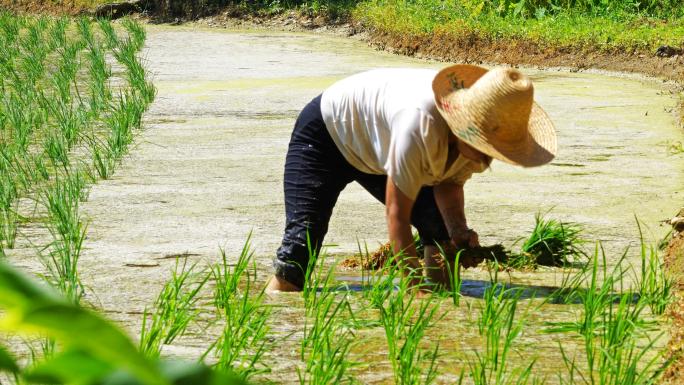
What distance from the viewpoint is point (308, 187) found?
345 cm

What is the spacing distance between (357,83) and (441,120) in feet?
1.31

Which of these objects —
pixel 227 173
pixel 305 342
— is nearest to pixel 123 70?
pixel 227 173

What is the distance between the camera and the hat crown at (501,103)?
9.62 ft

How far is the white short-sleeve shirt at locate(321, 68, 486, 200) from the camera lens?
2.95m

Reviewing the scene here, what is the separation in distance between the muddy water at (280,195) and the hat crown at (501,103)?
1.54 ft

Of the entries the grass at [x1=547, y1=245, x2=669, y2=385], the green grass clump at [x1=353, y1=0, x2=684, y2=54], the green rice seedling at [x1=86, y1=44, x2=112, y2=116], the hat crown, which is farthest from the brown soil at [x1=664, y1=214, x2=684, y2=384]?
the green grass clump at [x1=353, y1=0, x2=684, y2=54]

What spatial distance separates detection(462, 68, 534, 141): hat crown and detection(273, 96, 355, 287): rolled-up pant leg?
60 cm

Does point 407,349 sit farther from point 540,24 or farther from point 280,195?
point 540,24

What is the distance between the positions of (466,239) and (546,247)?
1.86ft

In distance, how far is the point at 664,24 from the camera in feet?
37.2

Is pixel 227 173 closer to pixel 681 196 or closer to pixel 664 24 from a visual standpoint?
pixel 681 196

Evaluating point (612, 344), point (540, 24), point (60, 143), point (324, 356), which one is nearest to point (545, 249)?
point (612, 344)

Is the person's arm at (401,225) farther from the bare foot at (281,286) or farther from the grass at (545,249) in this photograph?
the grass at (545,249)

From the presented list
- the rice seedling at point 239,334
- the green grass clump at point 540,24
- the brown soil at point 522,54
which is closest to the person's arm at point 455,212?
the rice seedling at point 239,334
